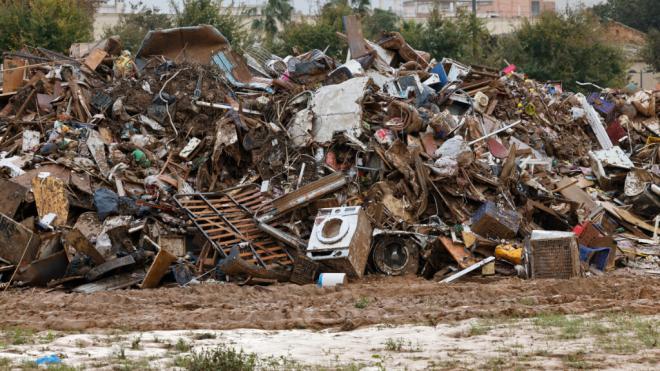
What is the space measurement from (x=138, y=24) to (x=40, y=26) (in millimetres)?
11482

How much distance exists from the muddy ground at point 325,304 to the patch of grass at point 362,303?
2 centimetres

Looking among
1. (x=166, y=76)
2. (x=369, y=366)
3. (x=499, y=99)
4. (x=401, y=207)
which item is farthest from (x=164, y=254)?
(x=499, y=99)

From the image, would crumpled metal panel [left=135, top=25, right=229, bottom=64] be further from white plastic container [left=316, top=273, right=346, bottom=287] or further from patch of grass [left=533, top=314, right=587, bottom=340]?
patch of grass [left=533, top=314, right=587, bottom=340]

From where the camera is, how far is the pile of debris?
41.9ft

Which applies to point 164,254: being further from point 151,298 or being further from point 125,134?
point 125,134

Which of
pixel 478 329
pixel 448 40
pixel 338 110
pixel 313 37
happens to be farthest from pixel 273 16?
pixel 478 329

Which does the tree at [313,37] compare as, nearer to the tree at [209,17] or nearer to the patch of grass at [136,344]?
the tree at [209,17]

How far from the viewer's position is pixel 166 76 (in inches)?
629

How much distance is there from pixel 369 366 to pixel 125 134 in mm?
9078

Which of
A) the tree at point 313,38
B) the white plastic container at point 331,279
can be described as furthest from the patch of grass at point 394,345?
the tree at point 313,38

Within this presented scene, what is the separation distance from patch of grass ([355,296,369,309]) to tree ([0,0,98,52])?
68.0ft

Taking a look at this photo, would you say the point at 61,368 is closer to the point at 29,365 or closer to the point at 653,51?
the point at 29,365

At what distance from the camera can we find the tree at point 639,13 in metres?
52.3

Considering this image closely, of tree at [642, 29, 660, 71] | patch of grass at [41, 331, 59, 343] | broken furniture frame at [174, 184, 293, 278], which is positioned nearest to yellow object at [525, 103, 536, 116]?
broken furniture frame at [174, 184, 293, 278]
